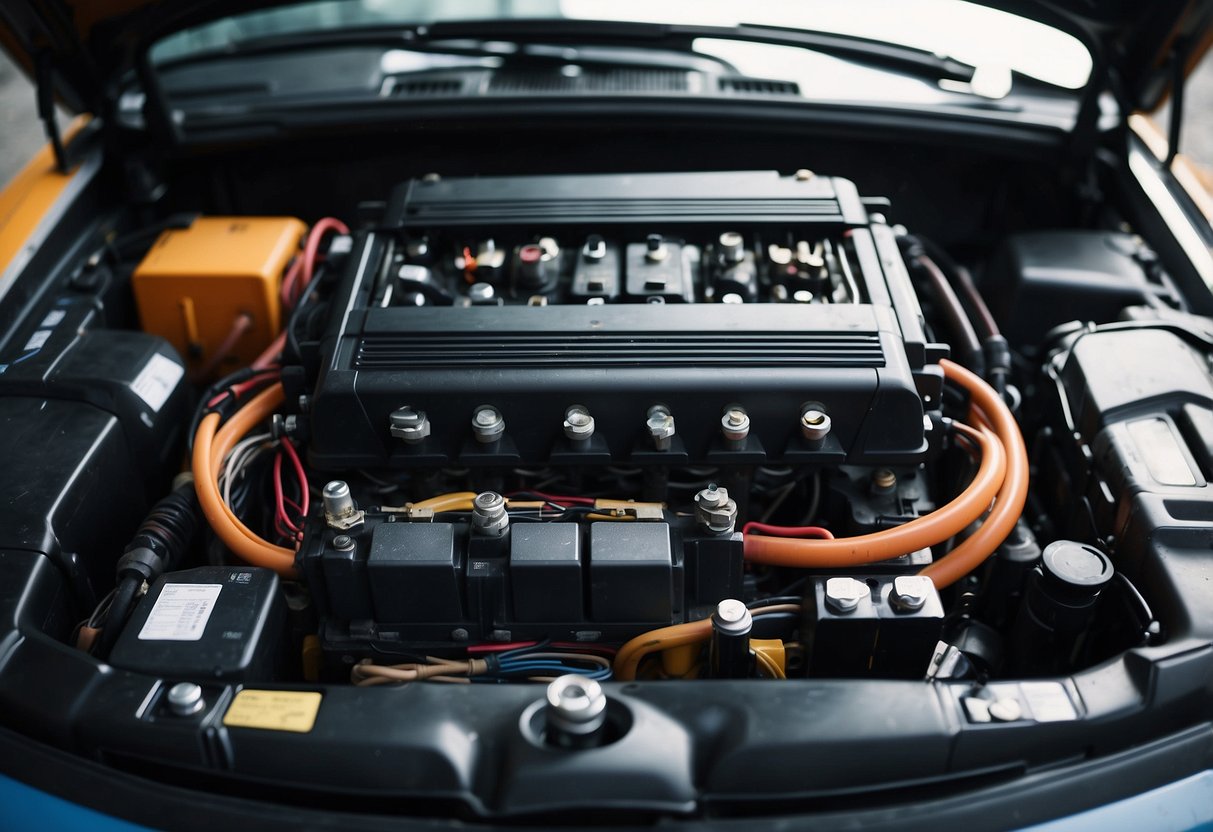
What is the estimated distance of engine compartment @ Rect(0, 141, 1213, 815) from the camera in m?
1.23

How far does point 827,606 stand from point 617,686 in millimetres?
329

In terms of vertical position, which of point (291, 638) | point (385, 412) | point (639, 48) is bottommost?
point (291, 638)

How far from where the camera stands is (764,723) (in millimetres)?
1204

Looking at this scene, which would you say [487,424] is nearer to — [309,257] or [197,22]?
[309,257]

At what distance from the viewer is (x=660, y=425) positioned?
59.6 inches

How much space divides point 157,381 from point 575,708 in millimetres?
1086

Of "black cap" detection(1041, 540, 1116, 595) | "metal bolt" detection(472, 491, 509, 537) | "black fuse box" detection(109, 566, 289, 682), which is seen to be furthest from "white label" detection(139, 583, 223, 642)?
"black cap" detection(1041, 540, 1116, 595)

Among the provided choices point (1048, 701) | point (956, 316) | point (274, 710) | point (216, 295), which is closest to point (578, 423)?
point (274, 710)

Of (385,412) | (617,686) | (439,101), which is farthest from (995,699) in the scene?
(439,101)

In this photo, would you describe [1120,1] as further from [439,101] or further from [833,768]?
[833,768]

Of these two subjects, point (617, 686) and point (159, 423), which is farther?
point (159, 423)

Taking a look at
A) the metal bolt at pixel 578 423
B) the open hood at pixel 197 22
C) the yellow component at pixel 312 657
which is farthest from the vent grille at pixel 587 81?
the yellow component at pixel 312 657

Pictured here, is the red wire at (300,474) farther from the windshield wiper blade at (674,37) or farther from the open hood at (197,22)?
the windshield wiper blade at (674,37)

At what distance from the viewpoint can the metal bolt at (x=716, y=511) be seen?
1.45 metres
